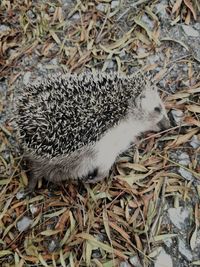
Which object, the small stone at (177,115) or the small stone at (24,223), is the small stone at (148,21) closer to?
the small stone at (177,115)

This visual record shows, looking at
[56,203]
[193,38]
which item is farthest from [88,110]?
[193,38]

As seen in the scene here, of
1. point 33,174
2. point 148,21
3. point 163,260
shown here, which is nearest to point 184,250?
point 163,260

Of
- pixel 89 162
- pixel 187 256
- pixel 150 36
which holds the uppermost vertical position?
pixel 150 36

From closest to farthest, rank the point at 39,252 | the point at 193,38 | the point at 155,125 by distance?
the point at 39,252, the point at 155,125, the point at 193,38

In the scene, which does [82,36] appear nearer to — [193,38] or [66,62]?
[66,62]

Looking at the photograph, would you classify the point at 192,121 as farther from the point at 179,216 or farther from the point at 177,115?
the point at 179,216

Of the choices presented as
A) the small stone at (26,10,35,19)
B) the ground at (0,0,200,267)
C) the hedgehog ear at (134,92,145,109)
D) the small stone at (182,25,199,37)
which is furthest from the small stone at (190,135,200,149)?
the small stone at (26,10,35,19)
